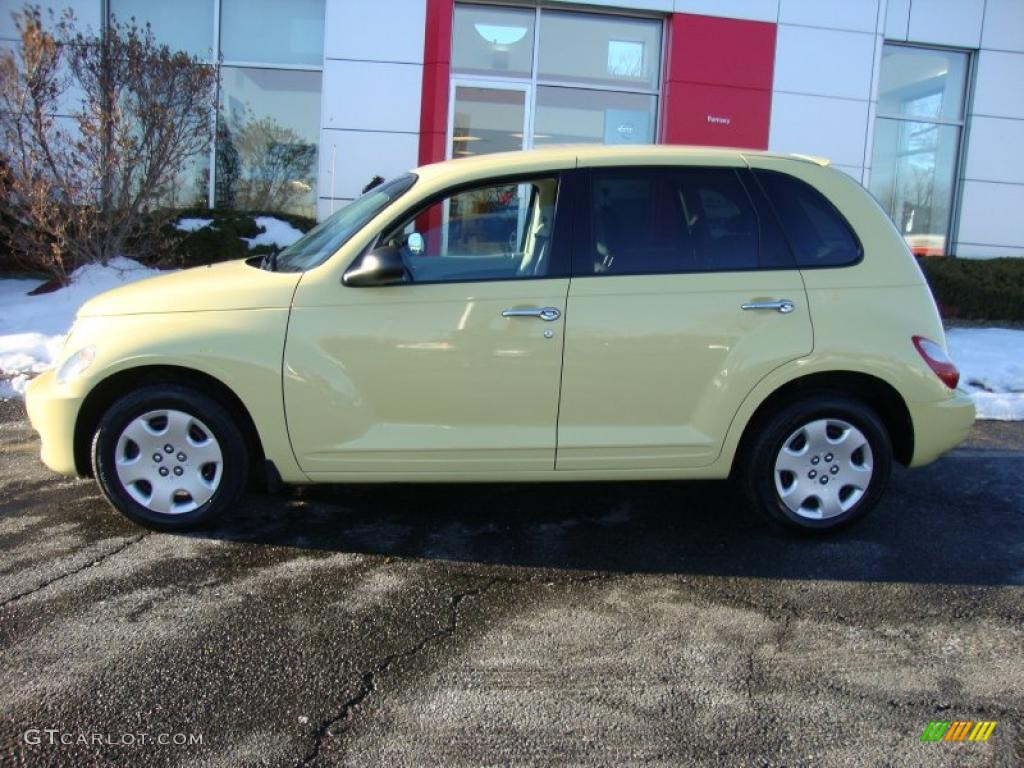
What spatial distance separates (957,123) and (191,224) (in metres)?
10.5

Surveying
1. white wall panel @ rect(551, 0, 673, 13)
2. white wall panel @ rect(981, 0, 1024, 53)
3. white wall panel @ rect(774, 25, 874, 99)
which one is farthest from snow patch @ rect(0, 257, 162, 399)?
white wall panel @ rect(981, 0, 1024, 53)

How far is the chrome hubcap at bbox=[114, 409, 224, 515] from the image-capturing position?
13.0ft

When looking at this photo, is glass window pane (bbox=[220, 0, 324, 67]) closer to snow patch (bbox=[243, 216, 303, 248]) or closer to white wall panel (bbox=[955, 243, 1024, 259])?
snow patch (bbox=[243, 216, 303, 248])

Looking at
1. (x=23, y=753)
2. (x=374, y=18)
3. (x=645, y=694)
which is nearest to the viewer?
(x=23, y=753)

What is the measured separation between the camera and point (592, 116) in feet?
37.2

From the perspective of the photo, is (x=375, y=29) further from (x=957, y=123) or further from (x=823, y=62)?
(x=957, y=123)

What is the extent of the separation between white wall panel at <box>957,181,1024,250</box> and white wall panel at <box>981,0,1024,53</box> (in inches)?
73.7

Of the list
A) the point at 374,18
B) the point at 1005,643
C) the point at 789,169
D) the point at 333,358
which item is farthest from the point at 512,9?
the point at 1005,643

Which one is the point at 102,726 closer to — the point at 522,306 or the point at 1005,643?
the point at 522,306

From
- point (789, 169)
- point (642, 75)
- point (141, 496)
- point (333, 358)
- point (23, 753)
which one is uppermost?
point (642, 75)

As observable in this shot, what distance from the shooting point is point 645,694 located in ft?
9.45

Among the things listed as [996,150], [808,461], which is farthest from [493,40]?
[808,461]

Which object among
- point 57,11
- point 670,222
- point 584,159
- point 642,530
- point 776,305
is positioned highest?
point 57,11

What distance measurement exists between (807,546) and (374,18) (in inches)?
344
